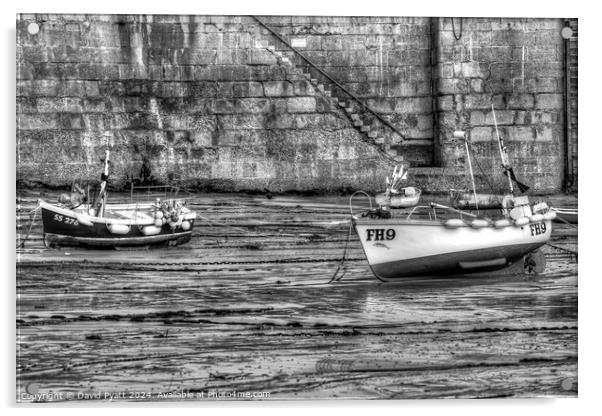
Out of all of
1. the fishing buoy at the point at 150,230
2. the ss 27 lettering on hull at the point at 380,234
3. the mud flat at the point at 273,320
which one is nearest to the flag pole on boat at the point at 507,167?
the mud flat at the point at 273,320

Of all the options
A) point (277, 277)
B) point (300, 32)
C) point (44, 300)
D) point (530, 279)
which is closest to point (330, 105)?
point (300, 32)

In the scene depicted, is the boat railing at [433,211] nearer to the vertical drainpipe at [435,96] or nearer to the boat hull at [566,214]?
the vertical drainpipe at [435,96]

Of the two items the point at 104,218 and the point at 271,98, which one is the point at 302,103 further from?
the point at 104,218

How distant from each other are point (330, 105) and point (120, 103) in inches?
80.2

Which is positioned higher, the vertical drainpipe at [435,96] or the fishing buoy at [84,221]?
the vertical drainpipe at [435,96]

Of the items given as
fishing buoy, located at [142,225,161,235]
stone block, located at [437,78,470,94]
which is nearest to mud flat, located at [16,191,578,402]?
fishing buoy, located at [142,225,161,235]

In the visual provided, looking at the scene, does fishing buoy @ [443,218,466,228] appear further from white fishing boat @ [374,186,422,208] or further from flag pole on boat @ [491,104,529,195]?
flag pole on boat @ [491,104,529,195]

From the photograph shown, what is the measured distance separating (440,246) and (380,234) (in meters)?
0.61

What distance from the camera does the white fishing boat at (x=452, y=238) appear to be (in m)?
11.5

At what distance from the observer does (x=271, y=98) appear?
37.9ft

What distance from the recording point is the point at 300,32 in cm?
1139

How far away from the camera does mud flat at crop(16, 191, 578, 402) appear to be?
438 inches

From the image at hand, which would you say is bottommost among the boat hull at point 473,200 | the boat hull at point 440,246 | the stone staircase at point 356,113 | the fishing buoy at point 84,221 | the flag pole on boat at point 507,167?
the boat hull at point 440,246

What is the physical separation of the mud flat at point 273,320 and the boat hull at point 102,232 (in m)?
0.11
